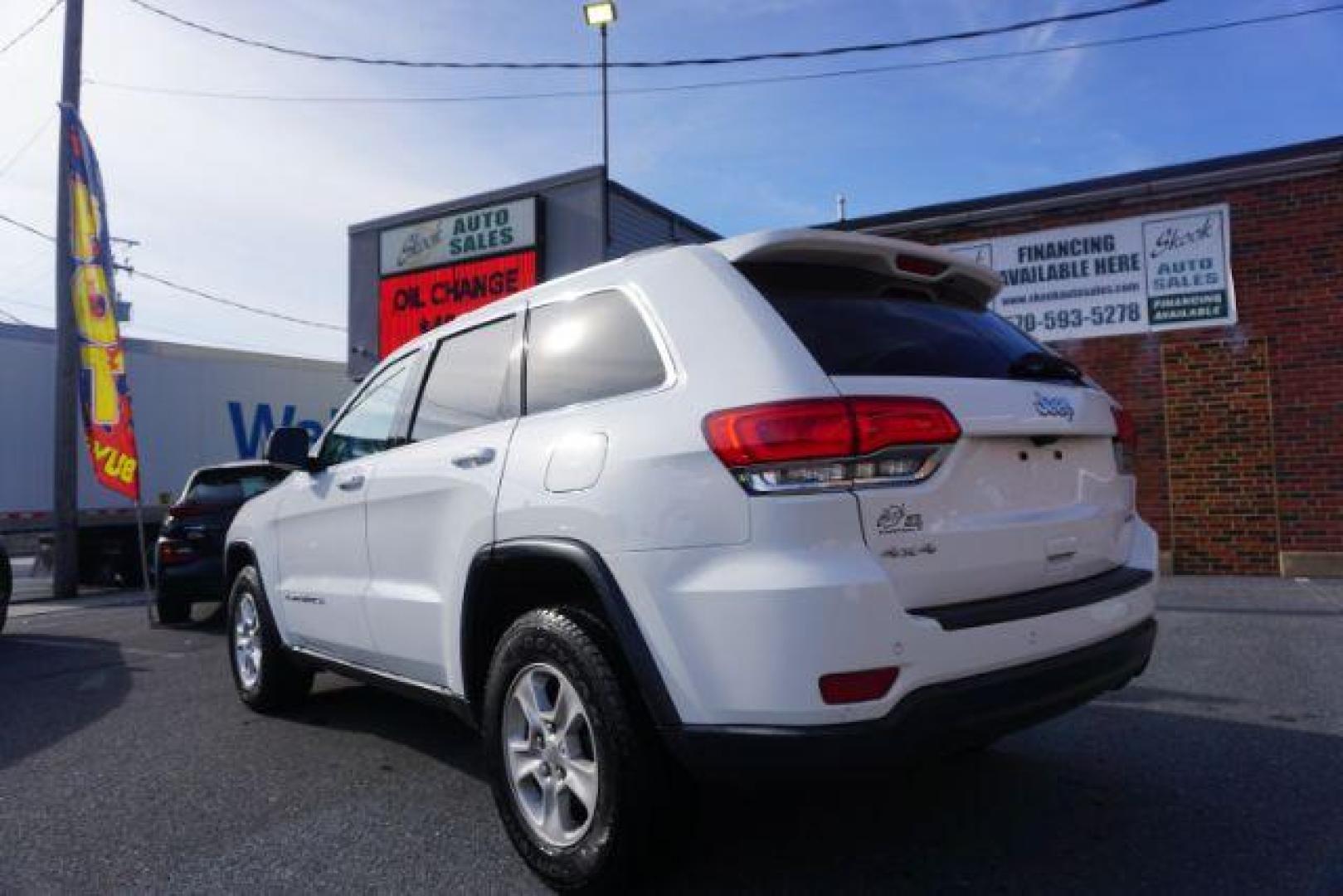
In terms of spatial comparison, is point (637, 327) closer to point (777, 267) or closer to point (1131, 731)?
point (777, 267)

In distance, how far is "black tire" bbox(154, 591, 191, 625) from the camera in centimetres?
913

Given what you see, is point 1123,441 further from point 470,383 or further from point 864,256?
point 470,383

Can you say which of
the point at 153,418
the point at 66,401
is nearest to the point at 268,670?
the point at 66,401

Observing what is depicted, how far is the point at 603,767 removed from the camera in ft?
8.27

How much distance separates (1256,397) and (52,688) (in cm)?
1041

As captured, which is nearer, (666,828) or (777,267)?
(666,828)

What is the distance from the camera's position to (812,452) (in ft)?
7.48

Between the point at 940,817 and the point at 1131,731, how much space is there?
1.45 metres

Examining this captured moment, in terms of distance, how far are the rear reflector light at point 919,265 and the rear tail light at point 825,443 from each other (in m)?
0.77

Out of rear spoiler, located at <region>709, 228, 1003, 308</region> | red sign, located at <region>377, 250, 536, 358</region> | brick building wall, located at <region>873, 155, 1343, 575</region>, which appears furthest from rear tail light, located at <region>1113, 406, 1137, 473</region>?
red sign, located at <region>377, 250, 536, 358</region>

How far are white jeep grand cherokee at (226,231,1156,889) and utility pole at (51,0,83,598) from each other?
40.1 ft

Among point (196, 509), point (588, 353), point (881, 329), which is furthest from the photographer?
point (196, 509)

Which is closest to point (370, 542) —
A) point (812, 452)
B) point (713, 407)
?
point (713, 407)

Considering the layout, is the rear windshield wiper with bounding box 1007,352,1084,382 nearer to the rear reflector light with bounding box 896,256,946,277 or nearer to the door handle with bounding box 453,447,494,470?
the rear reflector light with bounding box 896,256,946,277
